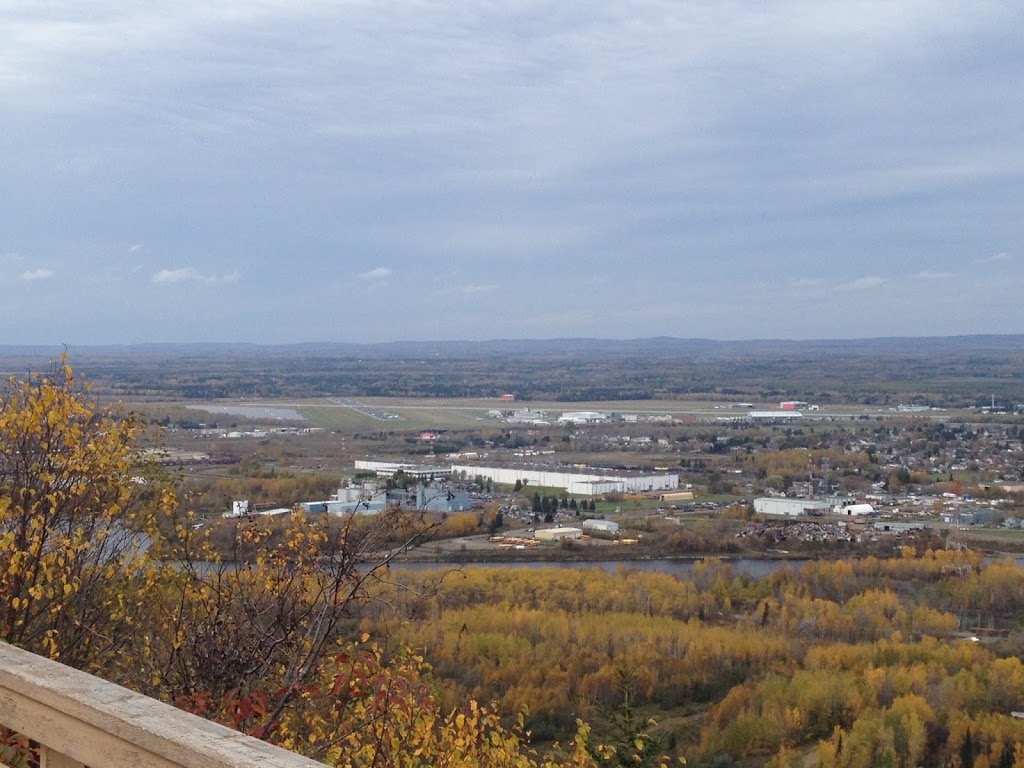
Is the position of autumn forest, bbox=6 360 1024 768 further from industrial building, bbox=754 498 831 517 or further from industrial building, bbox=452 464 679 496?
industrial building, bbox=452 464 679 496

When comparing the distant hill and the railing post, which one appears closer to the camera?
the railing post

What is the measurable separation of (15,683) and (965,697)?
18906mm

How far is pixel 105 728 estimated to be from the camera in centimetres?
232

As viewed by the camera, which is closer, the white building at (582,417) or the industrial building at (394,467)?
the industrial building at (394,467)

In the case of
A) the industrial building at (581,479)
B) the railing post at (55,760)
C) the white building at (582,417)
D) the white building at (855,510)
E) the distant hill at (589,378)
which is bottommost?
the white building at (855,510)

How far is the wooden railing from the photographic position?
214 centimetres

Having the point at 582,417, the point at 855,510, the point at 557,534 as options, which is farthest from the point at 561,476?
the point at 582,417

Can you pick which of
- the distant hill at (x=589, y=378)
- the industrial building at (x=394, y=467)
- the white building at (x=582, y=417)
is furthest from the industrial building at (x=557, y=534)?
the distant hill at (x=589, y=378)

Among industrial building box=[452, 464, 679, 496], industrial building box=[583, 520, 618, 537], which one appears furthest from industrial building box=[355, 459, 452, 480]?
industrial building box=[583, 520, 618, 537]

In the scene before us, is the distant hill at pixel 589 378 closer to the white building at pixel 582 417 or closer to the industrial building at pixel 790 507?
the white building at pixel 582 417

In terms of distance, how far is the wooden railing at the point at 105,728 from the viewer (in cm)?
214

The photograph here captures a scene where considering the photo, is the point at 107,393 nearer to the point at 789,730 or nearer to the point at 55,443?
the point at 789,730

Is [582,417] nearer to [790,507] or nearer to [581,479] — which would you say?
[581,479]

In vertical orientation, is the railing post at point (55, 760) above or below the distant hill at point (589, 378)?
above
